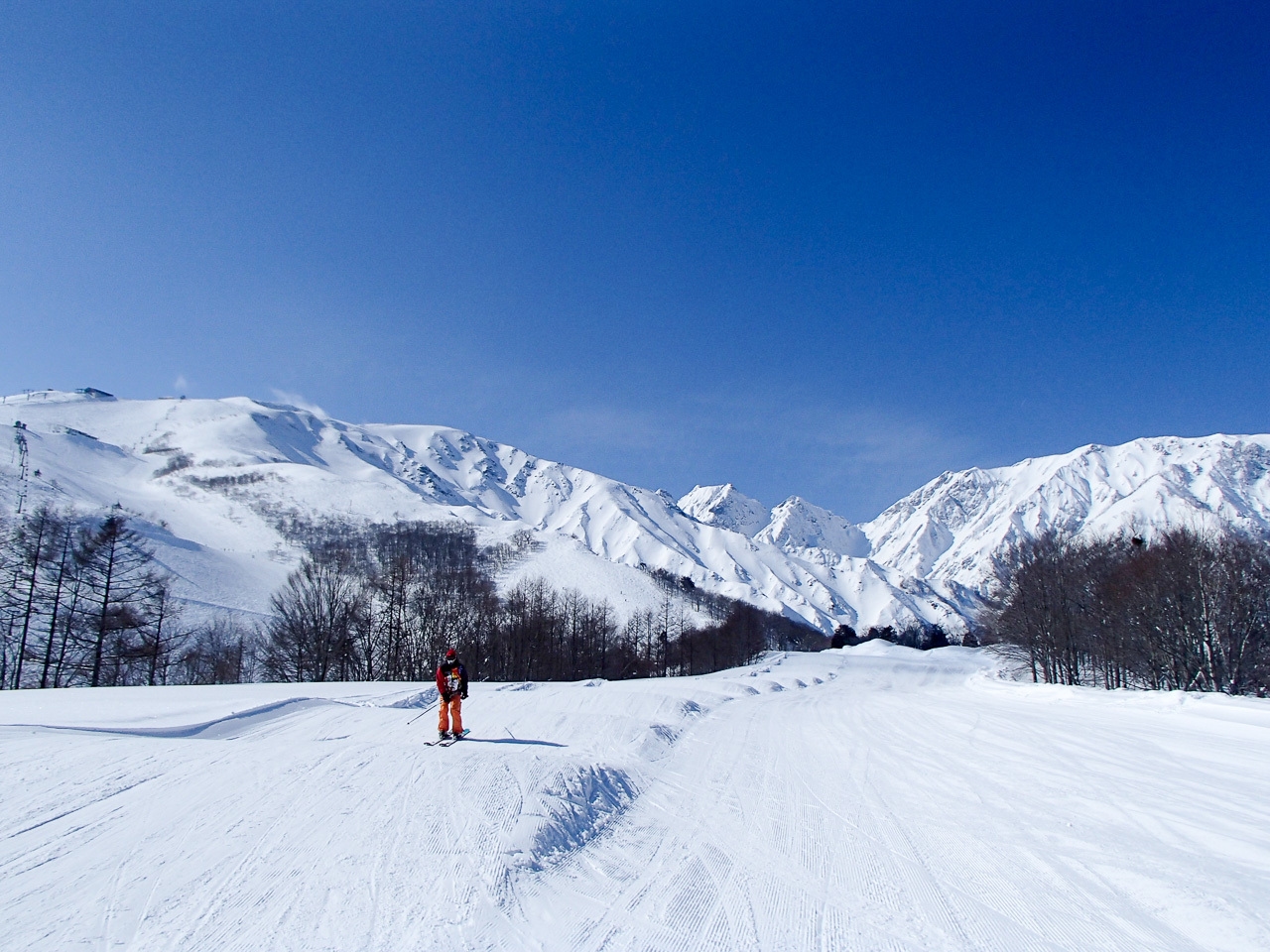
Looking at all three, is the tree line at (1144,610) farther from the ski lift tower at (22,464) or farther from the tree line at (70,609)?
the ski lift tower at (22,464)

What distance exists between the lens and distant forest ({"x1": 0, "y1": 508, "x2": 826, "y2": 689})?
1383 inches

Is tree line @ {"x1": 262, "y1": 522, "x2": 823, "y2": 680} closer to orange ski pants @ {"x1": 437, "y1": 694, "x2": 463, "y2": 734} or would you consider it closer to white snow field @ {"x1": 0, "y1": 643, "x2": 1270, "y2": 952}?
white snow field @ {"x1": 0, "y1": 643, "x2": 1270, "y2": 952}

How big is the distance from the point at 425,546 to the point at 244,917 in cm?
15784

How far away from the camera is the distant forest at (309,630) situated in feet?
115

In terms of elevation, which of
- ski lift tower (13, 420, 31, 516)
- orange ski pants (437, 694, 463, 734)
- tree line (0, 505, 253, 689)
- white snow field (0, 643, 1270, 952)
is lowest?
white snow field (0, 643, 1270, 952)

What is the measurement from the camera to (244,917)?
18.1 ft

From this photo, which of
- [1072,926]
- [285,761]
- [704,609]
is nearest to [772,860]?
[1072,926]

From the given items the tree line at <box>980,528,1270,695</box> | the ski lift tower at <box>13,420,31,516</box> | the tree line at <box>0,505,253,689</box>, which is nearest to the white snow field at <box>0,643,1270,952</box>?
the tree line at <box>980,528,1270,695</box>

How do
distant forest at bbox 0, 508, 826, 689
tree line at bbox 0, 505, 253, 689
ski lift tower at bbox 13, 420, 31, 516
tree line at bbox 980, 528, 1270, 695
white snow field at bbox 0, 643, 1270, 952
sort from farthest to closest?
ski lift tower at bbox 13, 420, 31, 516 < distant forest at bbox 0, 508, 826, 689 < tree line at bbox 0, 505, 253, 689 < tree line at bbox 980, 528, 1270, 695 < white snow field at bbox 0, 643, 1270, 952

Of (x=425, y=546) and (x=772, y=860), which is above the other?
(x=425, y=546)

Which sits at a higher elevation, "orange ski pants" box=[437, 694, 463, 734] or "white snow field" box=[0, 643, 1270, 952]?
"orange ski pants" box=[437, 694, 463, 734]

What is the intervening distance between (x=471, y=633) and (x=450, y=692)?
173 ft

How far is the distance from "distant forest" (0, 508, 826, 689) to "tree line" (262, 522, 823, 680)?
0.18m

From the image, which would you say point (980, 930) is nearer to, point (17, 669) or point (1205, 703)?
point (1205, 703)
